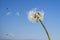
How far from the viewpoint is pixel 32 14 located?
46cm

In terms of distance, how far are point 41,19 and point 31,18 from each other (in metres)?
0.06

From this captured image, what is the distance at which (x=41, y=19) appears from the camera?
0.41 meters

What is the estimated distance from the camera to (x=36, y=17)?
1.44 ft

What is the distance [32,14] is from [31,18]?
23 mm

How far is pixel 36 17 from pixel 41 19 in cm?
Result: 4

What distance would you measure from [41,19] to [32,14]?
0.07 meters

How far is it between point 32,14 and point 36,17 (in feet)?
0.10

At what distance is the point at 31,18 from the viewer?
1.48ft

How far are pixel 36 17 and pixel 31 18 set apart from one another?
0.09 ft
